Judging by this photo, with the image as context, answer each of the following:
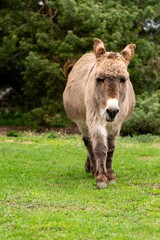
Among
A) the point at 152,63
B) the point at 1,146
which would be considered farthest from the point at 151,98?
the point at 1,146

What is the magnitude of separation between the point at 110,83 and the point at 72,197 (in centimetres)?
161

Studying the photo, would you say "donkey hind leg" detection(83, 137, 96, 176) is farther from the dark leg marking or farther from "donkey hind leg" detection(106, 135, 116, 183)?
the dark leg marking

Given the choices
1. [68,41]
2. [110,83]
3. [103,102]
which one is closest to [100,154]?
[103,102]

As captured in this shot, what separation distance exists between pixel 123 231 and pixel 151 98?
10.9 meters

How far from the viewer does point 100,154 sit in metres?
8.84

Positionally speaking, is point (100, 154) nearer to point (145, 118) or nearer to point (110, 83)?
point (110, 83)

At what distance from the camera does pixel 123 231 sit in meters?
6.46

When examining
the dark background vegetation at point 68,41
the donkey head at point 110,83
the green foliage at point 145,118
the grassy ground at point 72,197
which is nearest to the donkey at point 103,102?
the donkey head at point 110,83

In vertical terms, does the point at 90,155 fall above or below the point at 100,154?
below

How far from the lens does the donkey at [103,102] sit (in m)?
8.47

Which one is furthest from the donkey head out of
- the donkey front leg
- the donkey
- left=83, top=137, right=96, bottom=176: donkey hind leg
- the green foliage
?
the green foliage

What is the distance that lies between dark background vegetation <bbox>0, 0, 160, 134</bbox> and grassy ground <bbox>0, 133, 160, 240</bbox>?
409cm

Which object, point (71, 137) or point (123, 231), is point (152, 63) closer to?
point (71, 137)

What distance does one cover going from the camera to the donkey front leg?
882cm
